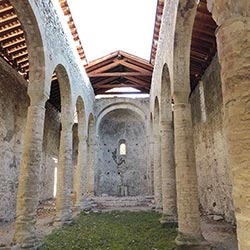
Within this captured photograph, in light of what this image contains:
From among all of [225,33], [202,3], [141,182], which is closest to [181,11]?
[202,3]

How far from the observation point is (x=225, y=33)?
2.46 m

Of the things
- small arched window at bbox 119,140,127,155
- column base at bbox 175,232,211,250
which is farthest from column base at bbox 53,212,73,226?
small arched window at bbox 119,140,127,155

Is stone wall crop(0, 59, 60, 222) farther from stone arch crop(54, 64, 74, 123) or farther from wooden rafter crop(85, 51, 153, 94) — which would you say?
wooden rafter crop(85, 51, 153, 94)

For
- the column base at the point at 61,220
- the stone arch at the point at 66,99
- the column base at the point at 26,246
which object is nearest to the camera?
the column base at the point at 26,246

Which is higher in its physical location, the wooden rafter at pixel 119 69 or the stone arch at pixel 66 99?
the wooden rafter at pixel 119 69

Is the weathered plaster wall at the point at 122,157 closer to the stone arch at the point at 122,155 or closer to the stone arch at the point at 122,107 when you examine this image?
the stone arch at the point at 122,155

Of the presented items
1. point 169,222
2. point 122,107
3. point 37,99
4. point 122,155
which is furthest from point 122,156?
point 37,99

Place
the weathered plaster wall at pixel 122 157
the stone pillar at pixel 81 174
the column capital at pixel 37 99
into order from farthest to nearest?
the weathered plaster wall at pixel 122 157 < the stone pillar at pixel 81 174 < the column capital at pixel 37 99

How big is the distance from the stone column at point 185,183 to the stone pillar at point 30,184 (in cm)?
336

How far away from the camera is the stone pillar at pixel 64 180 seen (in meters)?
8.72

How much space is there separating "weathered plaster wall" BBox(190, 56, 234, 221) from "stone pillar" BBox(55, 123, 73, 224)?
5.81 meters

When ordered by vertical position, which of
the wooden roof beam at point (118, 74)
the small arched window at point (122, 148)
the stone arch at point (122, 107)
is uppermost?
the wooden roof beam at point (118, 74)

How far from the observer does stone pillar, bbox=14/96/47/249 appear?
5488mm

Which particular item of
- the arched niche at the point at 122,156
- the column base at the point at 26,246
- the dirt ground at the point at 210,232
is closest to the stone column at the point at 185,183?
the dirt ground at the point at 210,232
